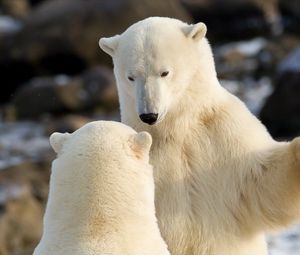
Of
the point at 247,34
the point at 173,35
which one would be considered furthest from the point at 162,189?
the point at 247,34

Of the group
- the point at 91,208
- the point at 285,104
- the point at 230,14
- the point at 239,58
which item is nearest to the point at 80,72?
the point at 239,58

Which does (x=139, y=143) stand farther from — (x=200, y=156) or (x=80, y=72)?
(x=80, y=72)

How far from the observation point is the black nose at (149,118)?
12.0ft

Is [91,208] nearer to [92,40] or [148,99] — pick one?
[148,99]

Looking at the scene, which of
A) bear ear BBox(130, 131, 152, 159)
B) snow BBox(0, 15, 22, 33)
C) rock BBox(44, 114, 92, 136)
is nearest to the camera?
bear ear BBox(130, 131, 152, 159)

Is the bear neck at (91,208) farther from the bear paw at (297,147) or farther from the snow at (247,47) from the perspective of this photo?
the snow at (247,47)

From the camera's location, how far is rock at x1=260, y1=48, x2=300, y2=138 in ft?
45.5

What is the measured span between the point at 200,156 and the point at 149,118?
0.38 meters

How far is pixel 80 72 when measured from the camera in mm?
21266

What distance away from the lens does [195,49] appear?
394 centimetres

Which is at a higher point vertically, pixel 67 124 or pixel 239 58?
pixel 239 58

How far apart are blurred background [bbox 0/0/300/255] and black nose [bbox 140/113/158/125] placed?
5.14 m

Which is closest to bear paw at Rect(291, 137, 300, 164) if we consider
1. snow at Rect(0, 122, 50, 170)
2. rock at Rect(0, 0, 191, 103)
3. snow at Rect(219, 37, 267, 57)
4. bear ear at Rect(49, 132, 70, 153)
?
bear ear at Rect(49, 132, 70, 153)

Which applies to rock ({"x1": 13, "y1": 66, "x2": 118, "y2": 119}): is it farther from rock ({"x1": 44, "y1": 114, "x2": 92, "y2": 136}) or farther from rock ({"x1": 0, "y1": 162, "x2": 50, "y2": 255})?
rock ({"x1": 0, "y1": 162, "x2": 50, "y2": 255})
